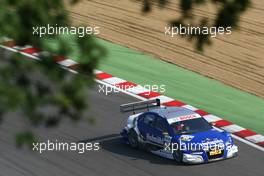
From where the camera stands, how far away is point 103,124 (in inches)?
940

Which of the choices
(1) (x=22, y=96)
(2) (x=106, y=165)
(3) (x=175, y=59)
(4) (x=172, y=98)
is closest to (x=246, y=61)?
(3) (x=175, y=59)

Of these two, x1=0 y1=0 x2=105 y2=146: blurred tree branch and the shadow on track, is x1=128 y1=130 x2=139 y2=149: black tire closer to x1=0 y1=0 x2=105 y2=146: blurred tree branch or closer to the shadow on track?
the shadow on track

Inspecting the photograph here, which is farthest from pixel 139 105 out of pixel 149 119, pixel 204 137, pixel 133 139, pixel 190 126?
pixel 204 137

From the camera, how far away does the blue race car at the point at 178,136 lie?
21.3 metres

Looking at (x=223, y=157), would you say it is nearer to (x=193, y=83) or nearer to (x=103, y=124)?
(x=103, y=124)

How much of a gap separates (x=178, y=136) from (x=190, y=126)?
49cm

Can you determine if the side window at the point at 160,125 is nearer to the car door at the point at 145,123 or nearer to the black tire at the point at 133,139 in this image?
the car door at the point at 145,123

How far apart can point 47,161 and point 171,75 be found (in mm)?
7121

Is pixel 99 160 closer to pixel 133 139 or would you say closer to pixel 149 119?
pixel 133 139

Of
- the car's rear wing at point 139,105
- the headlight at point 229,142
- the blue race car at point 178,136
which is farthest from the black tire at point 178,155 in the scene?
the car's rear wing at point 139,105

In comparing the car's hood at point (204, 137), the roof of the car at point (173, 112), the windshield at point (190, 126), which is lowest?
the car's hood at point (204, 137)

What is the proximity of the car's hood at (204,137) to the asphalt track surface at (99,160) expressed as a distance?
0.52 m

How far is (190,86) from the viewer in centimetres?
2675

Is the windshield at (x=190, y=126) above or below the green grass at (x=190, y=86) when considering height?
above
